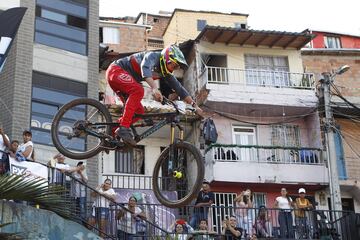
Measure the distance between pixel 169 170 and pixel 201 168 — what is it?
50 centimetres

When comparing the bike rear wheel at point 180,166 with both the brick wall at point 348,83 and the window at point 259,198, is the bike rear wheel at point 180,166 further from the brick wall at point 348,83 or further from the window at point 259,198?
the brick wall at point 348,83

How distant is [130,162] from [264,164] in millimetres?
4977

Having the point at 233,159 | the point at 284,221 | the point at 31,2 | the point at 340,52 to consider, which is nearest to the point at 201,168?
the point at 284,221

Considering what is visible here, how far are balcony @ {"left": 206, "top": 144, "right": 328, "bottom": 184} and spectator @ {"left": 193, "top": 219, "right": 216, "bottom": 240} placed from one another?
24.8ft

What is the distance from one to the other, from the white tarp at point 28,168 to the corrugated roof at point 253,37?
14000 millimetres

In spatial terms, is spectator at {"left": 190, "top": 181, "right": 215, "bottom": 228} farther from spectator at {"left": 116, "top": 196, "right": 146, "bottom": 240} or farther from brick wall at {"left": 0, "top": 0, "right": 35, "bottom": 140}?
brick wall at {"left": 0, "top": 0, "right": 35, "bottom": 140}

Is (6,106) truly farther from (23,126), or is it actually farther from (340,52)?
(340,52)

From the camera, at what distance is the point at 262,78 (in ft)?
91.3

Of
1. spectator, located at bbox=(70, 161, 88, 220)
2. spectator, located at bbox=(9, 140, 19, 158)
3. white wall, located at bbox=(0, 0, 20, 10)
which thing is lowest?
spectator, located at bbox=(70, 161, 88, 220)

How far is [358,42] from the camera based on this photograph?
36250 mm

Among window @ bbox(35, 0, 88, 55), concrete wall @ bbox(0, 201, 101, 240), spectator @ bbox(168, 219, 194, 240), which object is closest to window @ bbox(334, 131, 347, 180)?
window @ bbox(35, 0, 88, 55)

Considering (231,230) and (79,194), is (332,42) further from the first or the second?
(79,194)

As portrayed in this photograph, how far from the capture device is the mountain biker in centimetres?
929

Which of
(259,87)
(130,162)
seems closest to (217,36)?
(259,87)
